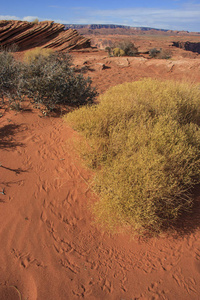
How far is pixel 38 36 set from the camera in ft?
52.0

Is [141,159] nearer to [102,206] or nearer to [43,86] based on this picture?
[102,206]

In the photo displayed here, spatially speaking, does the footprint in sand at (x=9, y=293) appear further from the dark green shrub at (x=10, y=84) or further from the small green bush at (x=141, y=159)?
the dark green shrub at (x=10, y=84)

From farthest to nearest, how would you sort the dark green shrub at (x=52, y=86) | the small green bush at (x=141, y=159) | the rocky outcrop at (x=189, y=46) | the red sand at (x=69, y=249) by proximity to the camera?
the rocky outcrop at (x=189, y=46)
the dark green shrub at (x=52, y=86)
the small green bush at (x=141, y=159)
the red sand at (x=69, y=249)

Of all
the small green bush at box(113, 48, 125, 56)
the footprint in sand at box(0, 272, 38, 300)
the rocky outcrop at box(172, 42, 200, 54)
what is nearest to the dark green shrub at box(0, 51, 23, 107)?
the footprint in sand at box(0, 272, 38, 300)

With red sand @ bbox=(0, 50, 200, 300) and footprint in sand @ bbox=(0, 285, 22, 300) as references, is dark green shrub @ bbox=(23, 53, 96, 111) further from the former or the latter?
footprint in sand @ bbox=(0, 285, 22, 300)

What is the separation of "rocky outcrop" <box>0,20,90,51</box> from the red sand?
14.8 metres

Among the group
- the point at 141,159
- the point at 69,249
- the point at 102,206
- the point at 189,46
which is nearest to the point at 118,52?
the point at 141,159

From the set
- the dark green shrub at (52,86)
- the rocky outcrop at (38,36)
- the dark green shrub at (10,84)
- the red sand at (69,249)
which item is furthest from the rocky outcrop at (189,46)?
the red sand at (69,249)

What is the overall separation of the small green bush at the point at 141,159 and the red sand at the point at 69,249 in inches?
12.4

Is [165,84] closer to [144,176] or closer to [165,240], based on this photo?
[144,176]

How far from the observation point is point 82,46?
17703mm

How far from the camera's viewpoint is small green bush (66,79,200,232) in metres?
2.70

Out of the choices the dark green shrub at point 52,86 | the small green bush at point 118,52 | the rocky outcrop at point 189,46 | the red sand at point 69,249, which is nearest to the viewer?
the red sand at point 69,249

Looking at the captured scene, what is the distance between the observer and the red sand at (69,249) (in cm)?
222
